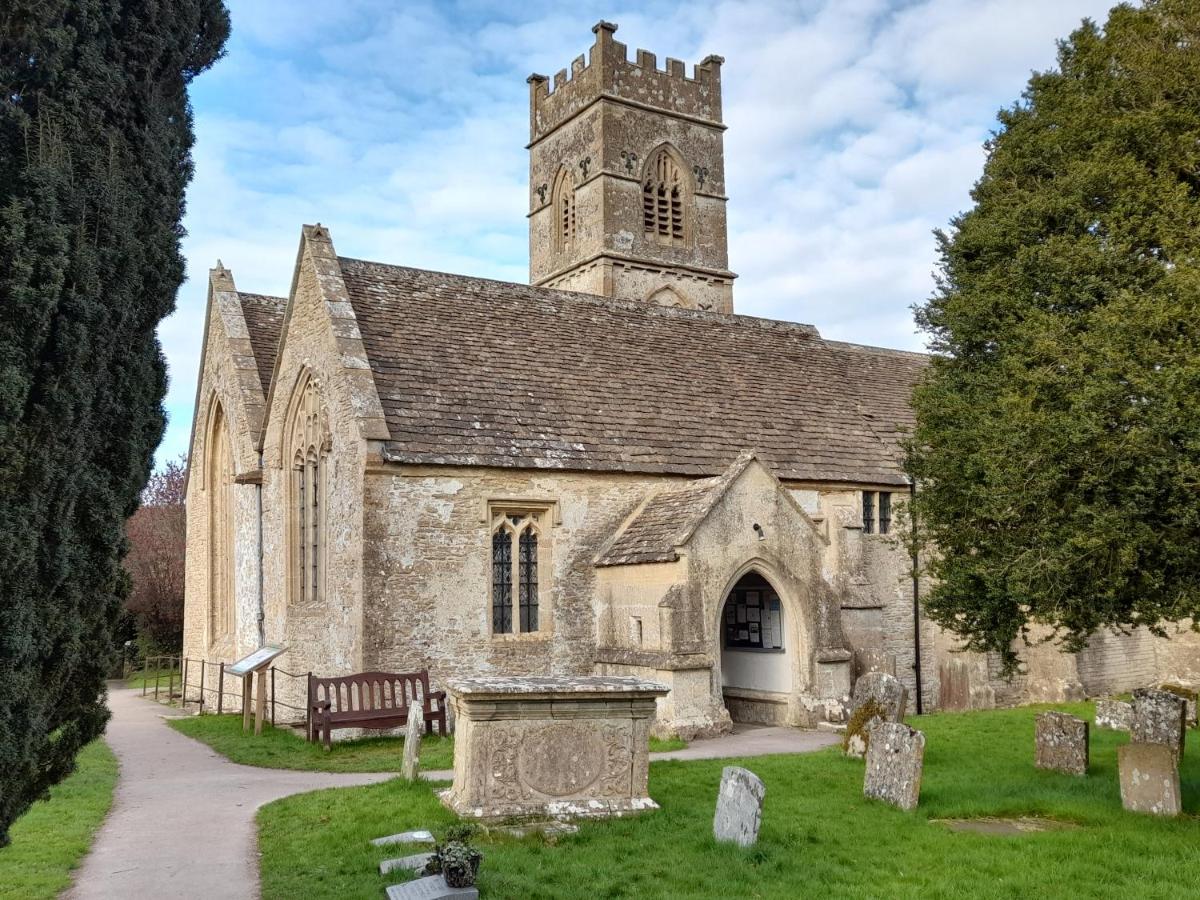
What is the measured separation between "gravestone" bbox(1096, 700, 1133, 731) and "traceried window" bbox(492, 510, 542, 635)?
973cm

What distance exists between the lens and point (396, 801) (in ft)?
38.5

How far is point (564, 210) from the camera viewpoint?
154 ft

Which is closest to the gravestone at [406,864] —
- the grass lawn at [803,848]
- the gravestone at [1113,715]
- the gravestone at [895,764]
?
the grass lawn at [803,848]

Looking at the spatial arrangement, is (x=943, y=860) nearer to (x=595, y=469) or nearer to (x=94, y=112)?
(x=94, y=112)

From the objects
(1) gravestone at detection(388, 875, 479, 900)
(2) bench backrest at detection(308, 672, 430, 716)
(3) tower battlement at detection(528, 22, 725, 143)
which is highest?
(3) tower battlement at detection(528, 22, 725, 143)

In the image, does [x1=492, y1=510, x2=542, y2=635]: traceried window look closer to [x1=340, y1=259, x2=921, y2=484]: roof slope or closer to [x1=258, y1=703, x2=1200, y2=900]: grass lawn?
[x1=340, y1=259, x2=921, y2=484]: roof slope

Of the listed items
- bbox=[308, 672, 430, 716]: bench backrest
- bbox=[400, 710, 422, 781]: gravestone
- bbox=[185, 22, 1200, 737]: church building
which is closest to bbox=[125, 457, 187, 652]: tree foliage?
bbox=[185, 22, 1200, 737]: church building

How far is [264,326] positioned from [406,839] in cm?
1907

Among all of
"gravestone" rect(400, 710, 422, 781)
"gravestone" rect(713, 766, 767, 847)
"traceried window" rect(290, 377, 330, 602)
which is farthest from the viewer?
"traceried window" rect(290, 377, 330, 602)

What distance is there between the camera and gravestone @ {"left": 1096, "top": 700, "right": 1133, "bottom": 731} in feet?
56.9

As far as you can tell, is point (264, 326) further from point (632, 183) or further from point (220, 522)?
point (632, 183)

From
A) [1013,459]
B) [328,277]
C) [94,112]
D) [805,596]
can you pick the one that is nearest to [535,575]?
[805,596]

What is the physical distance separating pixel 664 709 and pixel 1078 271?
9.43 metres

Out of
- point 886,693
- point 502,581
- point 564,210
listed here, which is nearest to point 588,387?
point 502,581
